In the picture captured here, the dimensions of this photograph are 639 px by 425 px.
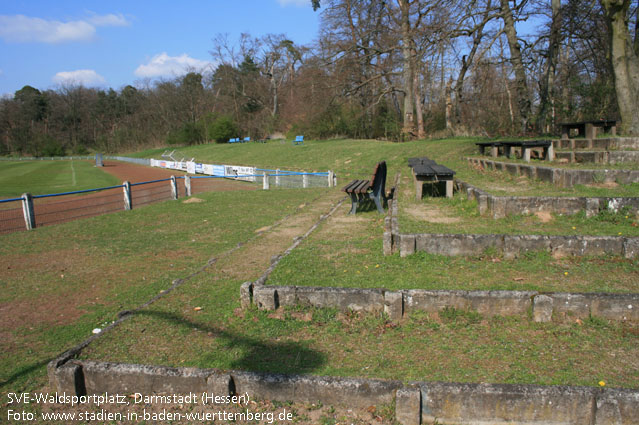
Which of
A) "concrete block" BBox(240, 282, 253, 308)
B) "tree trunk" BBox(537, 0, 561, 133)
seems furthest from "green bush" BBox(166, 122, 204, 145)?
"concrete block" BBox(240, 282, 253, 308)

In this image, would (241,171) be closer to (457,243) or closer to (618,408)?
(457,243)

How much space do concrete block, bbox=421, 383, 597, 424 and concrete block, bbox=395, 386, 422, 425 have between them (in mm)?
73


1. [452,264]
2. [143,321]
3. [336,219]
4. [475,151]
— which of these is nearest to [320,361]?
[143,321]

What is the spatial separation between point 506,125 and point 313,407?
24.6m

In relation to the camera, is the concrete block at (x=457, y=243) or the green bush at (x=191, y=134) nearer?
the concrete block at (x=457, y=243)

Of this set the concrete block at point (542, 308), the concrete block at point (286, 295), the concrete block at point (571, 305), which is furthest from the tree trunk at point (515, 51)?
the concrete block at point (286, 295)

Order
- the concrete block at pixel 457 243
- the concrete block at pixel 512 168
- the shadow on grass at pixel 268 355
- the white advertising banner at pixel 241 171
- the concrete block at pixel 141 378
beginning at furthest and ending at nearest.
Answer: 1. the white advertising banner at pixel 241 171
2. the concrete block at pixel 512 168
3. the concrete block at pixel 457 243
4. the shadow on grass at pixel 268 355
5. the concrete block at pixel 141 378

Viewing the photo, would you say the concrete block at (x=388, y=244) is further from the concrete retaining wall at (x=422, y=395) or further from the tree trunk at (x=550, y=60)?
the tree trunk at (x=550, y=60)

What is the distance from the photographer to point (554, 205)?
7.08 meters

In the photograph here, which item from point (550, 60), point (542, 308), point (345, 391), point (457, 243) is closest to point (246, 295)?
point (345, 391)

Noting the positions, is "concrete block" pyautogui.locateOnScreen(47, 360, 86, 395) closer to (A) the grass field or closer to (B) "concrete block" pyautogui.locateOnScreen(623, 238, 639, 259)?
(A) the grass field

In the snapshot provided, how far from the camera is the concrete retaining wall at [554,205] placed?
6781mm

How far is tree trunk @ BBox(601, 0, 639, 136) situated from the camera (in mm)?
12250

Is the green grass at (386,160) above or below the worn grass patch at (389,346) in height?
above
